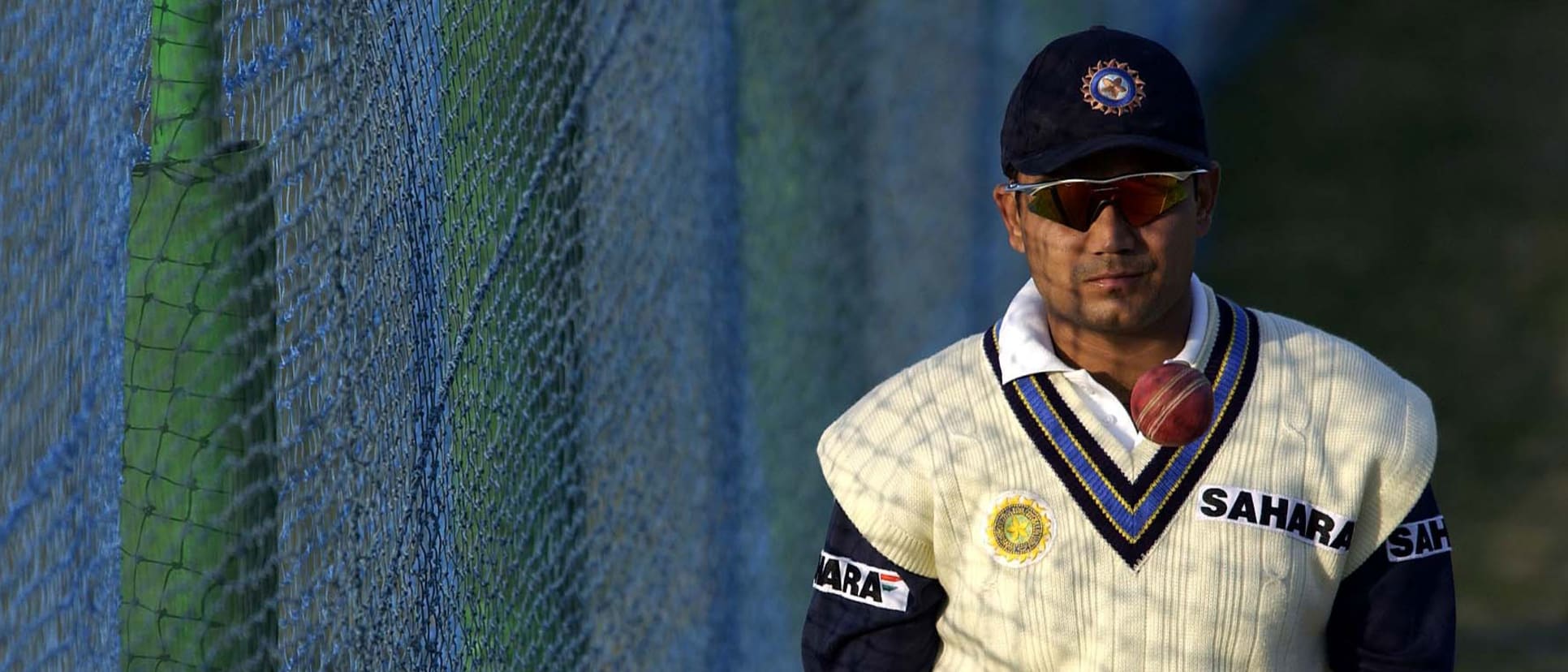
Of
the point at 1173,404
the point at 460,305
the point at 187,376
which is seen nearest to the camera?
the point at 1173,404

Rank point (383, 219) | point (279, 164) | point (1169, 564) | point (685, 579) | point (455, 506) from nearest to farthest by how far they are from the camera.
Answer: point (1169, 564) < point (279, 164) < point (383, 219) < point (455, 506) < point (685, 579)

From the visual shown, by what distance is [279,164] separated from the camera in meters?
1.77

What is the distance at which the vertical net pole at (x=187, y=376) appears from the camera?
1674 millimetres

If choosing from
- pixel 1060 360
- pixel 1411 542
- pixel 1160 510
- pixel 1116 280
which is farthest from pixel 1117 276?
pixel 1411 542

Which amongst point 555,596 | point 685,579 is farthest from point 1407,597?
point 685,579

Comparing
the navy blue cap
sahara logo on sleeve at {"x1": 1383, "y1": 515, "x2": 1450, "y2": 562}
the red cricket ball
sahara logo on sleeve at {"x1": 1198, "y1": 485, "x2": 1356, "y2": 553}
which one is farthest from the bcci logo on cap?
sahara logo on sleeve at {"x1": 1383, "y1": 515, "x2": 1450, "y2": 562}

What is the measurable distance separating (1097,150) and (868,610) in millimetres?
457

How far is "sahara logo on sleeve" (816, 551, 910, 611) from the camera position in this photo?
172 cm

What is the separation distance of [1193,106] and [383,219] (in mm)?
815

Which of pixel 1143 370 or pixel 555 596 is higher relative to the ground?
pixel 1143 370

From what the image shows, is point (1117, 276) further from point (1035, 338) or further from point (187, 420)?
point (187, 420)

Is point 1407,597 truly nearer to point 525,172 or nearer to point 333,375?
point 333,375

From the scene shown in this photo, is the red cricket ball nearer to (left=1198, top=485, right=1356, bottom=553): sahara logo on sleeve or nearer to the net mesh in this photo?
(left=1198, top=485, right=1356, bottom=553): sahara logo on sleeve

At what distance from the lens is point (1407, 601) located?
1.66 metres
